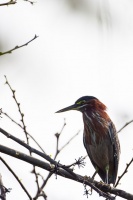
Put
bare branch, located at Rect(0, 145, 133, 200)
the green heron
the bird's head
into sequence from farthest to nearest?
the bird's head < the green heron < bare branch, located at Rect(0, 145, 133, 200)

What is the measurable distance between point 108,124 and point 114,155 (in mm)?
403

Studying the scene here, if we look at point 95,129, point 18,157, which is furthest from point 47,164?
point 95,129

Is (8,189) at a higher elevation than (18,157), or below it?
below

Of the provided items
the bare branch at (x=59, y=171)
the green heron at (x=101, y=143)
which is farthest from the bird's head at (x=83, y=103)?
the bare branch at (x=59, y=171)

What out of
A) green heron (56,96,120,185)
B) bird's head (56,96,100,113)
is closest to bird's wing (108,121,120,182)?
green heron (56,96,120,185)

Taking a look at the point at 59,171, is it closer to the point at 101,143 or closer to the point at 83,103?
the point at 101,143

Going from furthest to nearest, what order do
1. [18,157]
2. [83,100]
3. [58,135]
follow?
1. [83,100]
2. [58,135]
3. [18,157]

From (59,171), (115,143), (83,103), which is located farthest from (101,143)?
(59,171)

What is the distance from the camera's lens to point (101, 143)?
5.10 m

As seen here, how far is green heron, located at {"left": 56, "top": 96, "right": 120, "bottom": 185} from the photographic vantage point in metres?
5.11

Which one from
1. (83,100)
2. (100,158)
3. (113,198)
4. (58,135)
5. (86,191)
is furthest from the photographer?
(83,100)

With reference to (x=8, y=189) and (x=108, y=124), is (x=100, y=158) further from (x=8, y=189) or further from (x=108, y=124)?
(x=8, y=189)

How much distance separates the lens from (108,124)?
17.4ft

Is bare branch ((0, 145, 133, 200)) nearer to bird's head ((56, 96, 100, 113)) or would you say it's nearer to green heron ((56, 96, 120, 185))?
green heron ((56, 96, 120, 185))
